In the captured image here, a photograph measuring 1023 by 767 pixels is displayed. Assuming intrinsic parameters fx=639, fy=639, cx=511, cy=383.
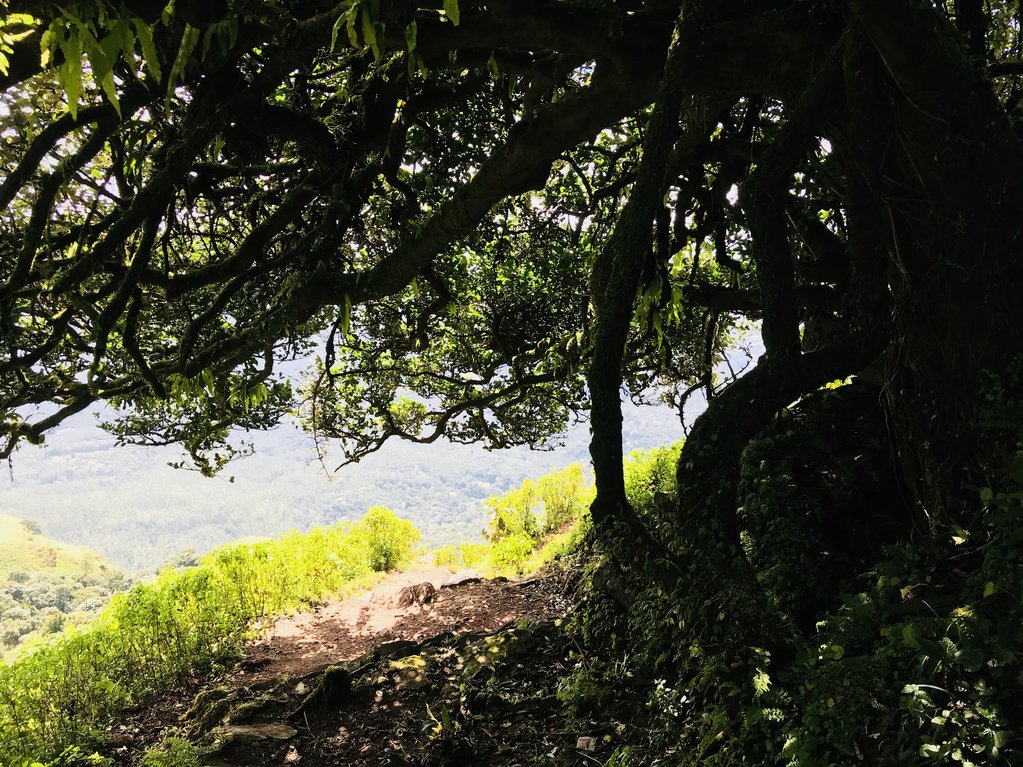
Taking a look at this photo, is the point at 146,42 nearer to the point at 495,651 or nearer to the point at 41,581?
the point at 495,651

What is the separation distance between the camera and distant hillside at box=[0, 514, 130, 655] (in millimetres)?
17359

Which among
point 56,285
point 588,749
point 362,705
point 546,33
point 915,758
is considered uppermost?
point 546,33

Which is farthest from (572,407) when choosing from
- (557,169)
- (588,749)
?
(588,749)

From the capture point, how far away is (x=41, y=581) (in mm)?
27156

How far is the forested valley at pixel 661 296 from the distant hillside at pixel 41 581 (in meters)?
10.5

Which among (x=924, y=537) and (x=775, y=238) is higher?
(x=775, y=238)

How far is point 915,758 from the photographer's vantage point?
5.89 feet

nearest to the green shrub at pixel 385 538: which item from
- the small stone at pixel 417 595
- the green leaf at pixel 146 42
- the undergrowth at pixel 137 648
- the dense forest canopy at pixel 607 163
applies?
the undergrowth at pixel 137 648

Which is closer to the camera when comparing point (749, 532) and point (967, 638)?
point (967, 638)

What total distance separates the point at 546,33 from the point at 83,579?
117 ft

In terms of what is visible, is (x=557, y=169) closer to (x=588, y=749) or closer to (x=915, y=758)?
(x=588, y=749)

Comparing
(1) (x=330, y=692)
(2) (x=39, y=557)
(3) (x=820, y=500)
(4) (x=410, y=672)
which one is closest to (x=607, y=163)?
(3) (x=820, y=500)

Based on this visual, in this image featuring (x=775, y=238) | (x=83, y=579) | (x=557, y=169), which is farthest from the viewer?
(x=83, y=579)

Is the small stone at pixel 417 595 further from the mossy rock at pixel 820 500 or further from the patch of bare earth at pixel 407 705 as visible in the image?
the mossy rock at pixel 820 500
